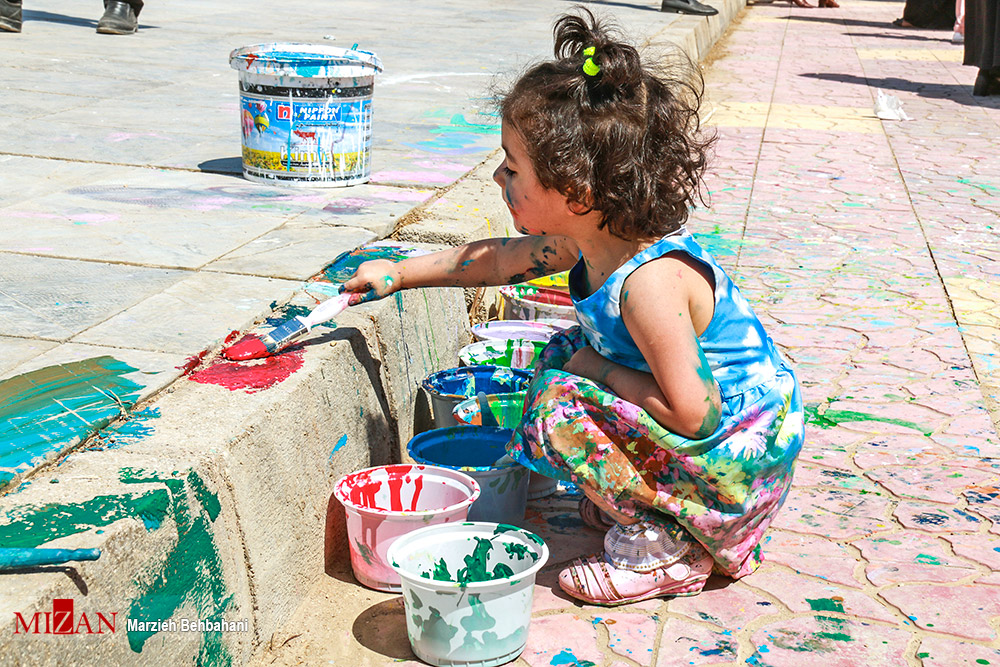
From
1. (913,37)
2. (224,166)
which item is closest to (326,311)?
(224,166)

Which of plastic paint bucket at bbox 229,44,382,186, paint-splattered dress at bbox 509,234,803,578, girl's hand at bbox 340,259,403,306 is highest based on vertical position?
plastic paint bucket at bbox 229,44,382,186

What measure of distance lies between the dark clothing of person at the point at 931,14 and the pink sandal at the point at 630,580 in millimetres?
15713

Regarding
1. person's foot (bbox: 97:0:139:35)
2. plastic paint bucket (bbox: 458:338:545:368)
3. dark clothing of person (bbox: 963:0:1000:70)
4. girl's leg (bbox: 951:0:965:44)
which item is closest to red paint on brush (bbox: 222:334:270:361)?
plastic paint bucket (bbox: 458:338:545:368)

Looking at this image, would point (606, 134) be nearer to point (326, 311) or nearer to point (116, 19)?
point (326, 311)

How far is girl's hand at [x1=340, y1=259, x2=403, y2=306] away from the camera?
260cm

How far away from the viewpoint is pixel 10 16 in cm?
731

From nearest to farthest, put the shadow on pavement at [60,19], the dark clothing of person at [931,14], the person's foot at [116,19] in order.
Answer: the person's foot at [116,19] → the shadow on pavement at [60,19] → the dark clothing of person at [931,14]

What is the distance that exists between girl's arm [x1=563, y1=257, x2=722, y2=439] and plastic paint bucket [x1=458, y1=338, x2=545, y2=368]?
1.04 meters

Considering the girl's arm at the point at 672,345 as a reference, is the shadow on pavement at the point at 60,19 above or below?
above

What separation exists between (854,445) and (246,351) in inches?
70.8

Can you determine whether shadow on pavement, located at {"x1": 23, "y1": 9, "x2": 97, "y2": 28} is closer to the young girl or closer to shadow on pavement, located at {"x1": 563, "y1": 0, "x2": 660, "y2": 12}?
shadow on pavement, located at {"x1": 563, "y1": 0, "x2": 660, "y2": 12}

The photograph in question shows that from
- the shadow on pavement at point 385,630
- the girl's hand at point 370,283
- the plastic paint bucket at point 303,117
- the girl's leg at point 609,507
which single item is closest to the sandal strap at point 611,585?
the girl's leg at point 609,507

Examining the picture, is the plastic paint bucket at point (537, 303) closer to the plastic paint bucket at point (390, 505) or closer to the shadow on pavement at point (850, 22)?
the plastic paint bucket at point (390, 505)

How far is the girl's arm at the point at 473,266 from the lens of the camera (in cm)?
262
